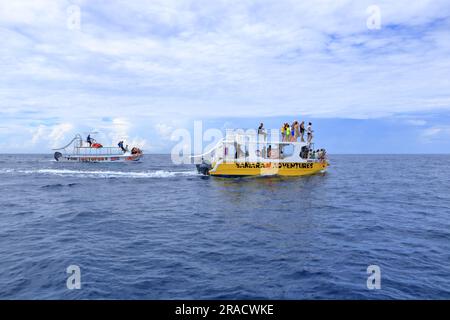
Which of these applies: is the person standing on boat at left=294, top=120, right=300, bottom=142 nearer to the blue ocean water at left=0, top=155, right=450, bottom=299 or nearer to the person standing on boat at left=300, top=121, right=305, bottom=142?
the person standing on boat at left=300, top=121, right=305, bottom=142

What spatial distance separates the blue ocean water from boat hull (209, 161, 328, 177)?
1060 centimetres

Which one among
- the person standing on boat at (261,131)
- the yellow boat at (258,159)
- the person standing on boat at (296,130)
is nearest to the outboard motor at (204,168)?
the yellow boat at (258,159)

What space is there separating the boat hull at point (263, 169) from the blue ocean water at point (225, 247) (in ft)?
34.8

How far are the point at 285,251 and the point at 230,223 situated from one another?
4.89m

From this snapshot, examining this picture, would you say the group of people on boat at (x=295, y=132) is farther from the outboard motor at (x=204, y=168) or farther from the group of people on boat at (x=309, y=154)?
the outboard motor at (x=204, y=168)

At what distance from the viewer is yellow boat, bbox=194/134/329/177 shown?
35.2 metres

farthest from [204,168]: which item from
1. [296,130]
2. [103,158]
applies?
[103,158]

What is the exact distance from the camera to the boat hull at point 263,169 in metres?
35.1

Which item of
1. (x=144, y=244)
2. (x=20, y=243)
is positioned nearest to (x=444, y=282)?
(x=144, y=244)

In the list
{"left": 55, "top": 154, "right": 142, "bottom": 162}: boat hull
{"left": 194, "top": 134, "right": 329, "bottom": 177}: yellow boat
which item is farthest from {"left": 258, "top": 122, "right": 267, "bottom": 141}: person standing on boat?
{"left": 55, "top": 154, "right": 142, "bottom": 162}: boat hull

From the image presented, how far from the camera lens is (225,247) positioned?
12.4 m

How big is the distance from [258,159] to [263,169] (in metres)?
1.31
